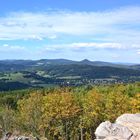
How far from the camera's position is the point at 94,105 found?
11900 centimetres

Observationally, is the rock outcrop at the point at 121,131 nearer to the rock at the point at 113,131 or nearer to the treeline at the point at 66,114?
the rock at the point at 113,131

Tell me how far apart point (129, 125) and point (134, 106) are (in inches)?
2506

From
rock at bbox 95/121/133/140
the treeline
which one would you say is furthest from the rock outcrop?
the treeline

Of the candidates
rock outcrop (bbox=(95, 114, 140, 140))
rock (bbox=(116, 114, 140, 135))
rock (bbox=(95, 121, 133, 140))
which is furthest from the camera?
rock (bbox=(116, 114, 140, 135))

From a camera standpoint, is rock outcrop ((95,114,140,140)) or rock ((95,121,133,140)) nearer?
rock outcrop ((95,114,140,140))

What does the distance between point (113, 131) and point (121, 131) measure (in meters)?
0.98

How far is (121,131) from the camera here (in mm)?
47562

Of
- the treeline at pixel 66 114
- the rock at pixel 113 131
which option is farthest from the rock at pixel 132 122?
the treeline at pixel 66 114

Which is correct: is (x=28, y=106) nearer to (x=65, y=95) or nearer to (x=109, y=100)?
(x=65, y=95)

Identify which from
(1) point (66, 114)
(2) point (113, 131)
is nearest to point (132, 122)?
(2) point (113, 131)

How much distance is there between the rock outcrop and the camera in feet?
154

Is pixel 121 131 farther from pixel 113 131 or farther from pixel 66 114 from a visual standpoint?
pixel 66 114

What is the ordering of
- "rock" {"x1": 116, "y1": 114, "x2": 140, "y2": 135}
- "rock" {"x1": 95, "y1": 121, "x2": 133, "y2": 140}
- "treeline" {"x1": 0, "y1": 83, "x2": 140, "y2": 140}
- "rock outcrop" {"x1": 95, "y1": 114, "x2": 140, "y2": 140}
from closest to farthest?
"rock outcrop" {"x1": 95, "y1": 114, "x2": 140, "y2": 140} → "rock" {"x1": 95, "y1": 121, "x2": 133, "y2": 140} → "rock" {"x1": 116, "y1": 114, "x2": 140, "y2": 135} → "treeline" {"x1": 0, "y1": 83, "x2": 140, "y2": 140}

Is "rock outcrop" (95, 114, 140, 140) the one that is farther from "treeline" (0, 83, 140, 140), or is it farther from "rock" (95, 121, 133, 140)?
"treeline" (0, 83, 140, 140)
